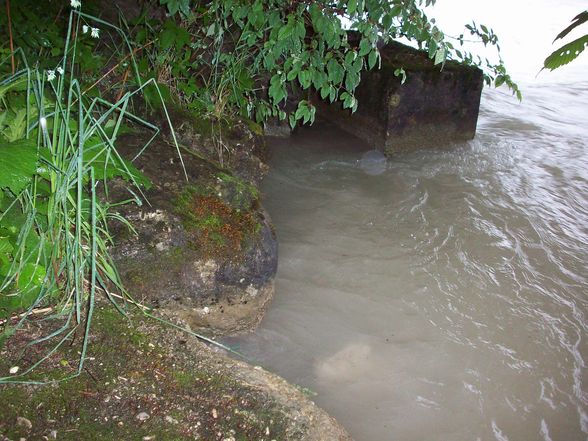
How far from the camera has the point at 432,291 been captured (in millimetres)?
3043

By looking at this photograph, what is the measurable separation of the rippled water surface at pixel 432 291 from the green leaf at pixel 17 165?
1361 mm

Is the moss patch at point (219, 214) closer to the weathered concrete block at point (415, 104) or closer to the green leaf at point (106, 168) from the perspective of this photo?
the green leaf at point (106, 168)

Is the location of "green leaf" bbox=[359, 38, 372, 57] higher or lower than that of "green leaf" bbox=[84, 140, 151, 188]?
higher

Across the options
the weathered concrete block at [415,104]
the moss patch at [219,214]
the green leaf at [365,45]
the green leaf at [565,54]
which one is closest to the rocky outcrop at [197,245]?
the moss patch at [219,214]

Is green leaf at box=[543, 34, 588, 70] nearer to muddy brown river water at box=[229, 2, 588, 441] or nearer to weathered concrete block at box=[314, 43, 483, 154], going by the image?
muddy brown river water at box=[229, 2, 588, 441]

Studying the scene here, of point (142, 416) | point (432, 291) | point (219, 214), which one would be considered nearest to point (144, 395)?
point (142, 416)

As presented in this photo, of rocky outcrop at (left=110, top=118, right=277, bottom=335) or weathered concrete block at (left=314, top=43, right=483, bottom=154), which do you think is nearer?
rocky outcrop at (left=110, top=118, right=277, bottom=335)

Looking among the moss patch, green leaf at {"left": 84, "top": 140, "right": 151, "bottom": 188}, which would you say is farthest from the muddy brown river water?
green leaf at {"left": 84, "top": 140, "right": 151, "bottom": 188}

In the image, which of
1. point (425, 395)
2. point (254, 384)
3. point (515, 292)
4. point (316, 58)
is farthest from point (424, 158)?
point (254, 384)

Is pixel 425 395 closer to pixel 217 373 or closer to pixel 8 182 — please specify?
pixel 217 373

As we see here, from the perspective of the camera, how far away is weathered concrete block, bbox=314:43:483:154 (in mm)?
4609

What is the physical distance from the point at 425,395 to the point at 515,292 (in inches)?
45.5

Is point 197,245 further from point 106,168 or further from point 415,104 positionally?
point 415,104

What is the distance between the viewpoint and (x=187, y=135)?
3451 millimetres
